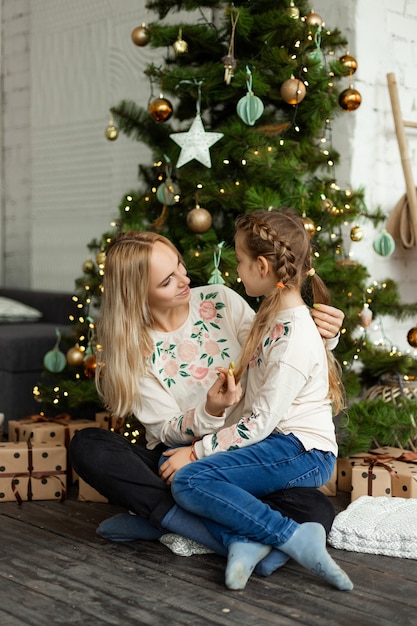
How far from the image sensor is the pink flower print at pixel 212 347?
248 cm

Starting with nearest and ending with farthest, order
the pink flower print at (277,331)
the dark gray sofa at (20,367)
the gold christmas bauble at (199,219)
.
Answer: the pink flower print at (277,331) → the gold christmas bauble at (199,219) → the dark gray sofa at (20,367)

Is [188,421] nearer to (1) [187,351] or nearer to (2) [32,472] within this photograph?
(1) [187,351]

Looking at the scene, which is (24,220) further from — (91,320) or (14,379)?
(91,320)

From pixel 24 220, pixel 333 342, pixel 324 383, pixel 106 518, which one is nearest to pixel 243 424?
pixel 324 383

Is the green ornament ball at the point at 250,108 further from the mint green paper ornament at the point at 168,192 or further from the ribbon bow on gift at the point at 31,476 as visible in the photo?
the ribbon bow on gift at the point at 31,476

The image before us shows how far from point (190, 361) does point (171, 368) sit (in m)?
0.06

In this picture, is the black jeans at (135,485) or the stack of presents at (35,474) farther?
the stack of presents at (35,474)

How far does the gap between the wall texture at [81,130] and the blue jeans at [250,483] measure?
1431 mm

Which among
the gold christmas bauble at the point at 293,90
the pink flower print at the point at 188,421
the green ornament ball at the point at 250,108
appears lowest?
the pink flower print at the point at 188,421

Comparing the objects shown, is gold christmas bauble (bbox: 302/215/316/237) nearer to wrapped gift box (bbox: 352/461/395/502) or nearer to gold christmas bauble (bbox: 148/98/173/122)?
gold christmas bauble (bbox: 148/98/173/122)

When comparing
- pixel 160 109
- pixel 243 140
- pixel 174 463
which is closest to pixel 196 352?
pixel 174 463

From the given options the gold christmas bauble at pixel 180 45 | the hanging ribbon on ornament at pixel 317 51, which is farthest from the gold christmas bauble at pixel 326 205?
the gold christmas bauble at pixel 180 45

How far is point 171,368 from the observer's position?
8.00 ft

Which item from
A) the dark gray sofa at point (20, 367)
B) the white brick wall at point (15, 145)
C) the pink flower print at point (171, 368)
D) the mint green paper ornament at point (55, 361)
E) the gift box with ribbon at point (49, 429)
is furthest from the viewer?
the white brick wall at point (15, 145)
